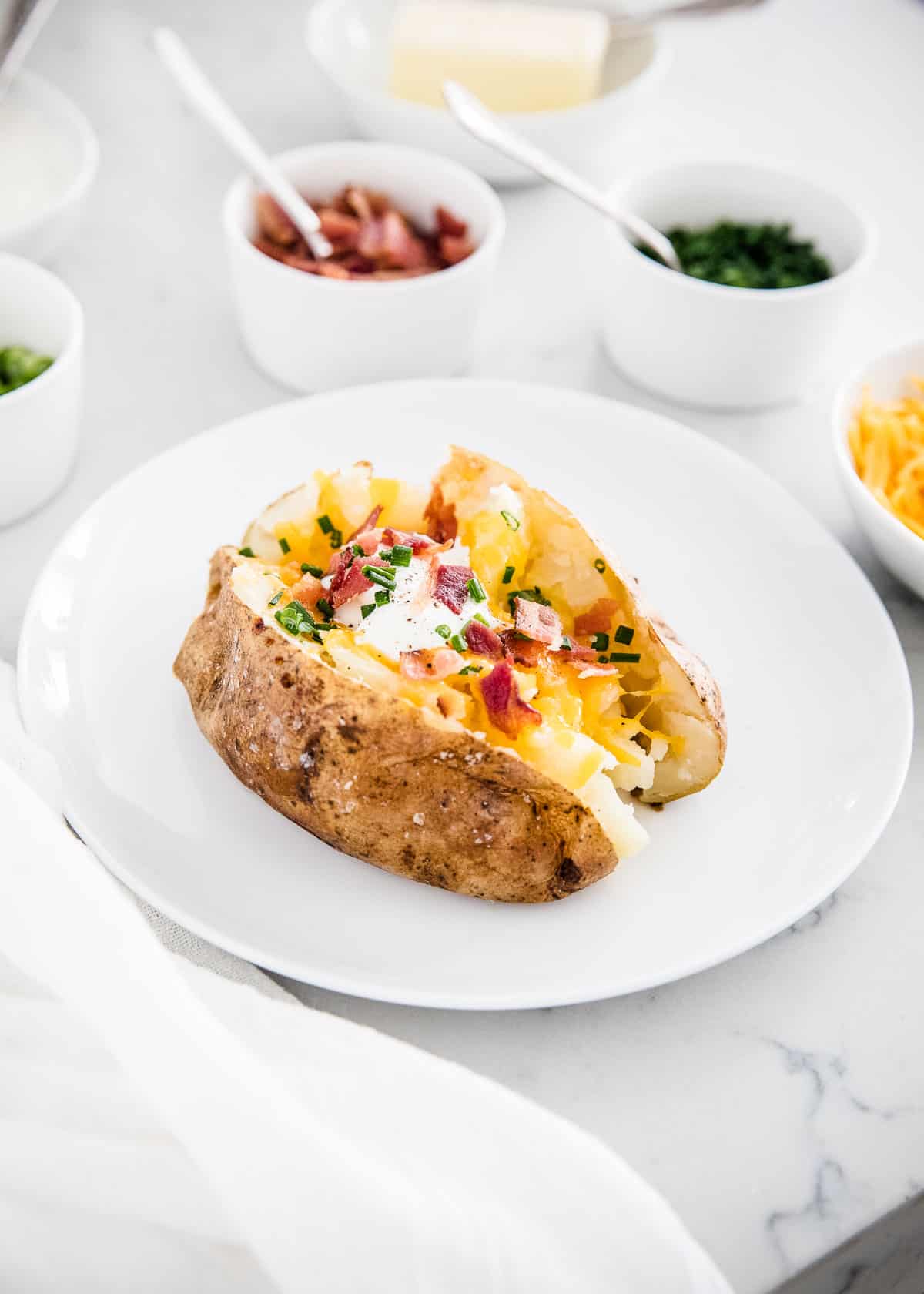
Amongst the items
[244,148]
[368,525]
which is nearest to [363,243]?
[244,148]

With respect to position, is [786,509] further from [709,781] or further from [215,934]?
[215,934]

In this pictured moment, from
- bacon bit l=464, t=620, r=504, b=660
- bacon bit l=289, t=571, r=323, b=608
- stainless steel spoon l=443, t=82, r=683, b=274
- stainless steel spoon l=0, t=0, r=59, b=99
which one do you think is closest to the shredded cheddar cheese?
stainless steel spoon l=443, t=82, r=683, b=274

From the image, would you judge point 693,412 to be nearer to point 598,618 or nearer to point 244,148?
point 598,618

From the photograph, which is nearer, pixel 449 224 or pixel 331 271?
pixel 331 271

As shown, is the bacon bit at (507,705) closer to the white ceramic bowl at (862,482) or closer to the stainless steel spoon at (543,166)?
the white ceramic bowl at (862,482)

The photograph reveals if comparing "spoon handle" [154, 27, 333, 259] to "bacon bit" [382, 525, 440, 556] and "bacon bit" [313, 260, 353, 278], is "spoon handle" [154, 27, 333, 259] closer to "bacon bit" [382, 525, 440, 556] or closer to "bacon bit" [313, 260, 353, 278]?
"bacon bit" [313, 260, 353, 278]

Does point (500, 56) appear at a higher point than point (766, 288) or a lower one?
higher

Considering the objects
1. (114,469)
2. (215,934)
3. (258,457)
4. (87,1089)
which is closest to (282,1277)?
(87,1089)
